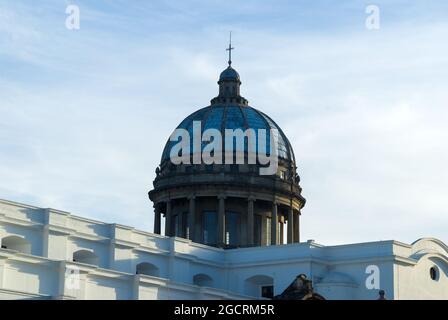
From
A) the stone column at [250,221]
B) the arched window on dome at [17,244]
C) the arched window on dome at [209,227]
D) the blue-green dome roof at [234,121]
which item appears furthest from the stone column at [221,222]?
the arched window on dome at [17,244]

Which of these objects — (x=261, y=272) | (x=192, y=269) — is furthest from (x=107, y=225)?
(x=261, y=272)

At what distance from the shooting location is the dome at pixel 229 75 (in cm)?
9994

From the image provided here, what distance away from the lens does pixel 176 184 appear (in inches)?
3615

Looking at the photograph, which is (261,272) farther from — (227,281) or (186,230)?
(186,230)

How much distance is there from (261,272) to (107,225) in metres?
14.0

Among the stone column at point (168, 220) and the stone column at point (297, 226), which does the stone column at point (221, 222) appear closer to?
the stone column at point (168, 220)

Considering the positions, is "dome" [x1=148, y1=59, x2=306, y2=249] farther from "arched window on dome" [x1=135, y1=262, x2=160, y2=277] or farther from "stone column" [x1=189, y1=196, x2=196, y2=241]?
"arched window on dome" [x1=135, y1=262, x2=160, y2=277]

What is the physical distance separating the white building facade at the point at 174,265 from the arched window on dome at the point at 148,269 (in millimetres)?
76

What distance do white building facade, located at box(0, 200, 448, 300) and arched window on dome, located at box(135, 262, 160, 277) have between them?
76 mm

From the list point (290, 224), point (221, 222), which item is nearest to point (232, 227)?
point (221, 222)

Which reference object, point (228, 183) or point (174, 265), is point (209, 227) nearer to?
point (228, 183)

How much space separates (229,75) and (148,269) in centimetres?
2974

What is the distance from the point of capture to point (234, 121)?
310 ft
